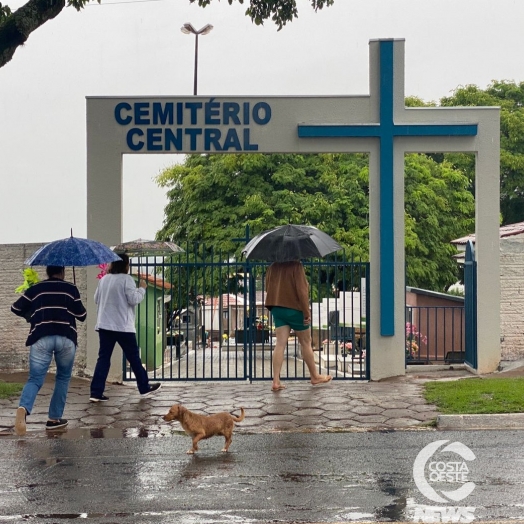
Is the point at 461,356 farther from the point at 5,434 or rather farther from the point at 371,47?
the point at 5,434

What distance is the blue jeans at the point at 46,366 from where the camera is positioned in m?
8.88

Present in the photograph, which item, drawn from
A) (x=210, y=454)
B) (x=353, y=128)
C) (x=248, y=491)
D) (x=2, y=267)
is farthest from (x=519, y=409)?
(x=2, y=267)

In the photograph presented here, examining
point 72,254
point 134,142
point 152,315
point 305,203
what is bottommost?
point 152,315

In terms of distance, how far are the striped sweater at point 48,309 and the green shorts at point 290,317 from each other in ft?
10.4

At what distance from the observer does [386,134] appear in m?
12.4

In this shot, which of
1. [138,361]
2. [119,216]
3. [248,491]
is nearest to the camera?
[248,491]

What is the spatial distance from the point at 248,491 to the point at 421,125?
7.45 metres

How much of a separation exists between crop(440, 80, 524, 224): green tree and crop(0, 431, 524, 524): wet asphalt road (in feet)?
113

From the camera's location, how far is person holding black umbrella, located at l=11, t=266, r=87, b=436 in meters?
8.87

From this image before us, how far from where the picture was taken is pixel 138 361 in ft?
34.6

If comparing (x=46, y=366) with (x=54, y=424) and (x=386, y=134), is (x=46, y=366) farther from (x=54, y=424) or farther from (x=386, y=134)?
(x=386, y=134)

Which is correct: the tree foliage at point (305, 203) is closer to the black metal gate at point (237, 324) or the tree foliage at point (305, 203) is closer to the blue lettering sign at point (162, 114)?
the black metal gate at point (237, 324)

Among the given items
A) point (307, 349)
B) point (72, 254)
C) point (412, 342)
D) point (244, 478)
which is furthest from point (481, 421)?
point (412, 342)

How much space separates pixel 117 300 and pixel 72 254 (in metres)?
1.16
